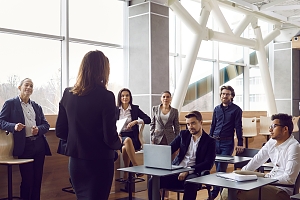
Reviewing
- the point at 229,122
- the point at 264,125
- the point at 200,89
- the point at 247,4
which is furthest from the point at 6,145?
the point at 264,125

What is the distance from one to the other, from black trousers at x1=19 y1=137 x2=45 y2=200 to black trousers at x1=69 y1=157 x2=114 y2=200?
7.58 feet

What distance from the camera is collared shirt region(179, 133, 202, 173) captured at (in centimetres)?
433

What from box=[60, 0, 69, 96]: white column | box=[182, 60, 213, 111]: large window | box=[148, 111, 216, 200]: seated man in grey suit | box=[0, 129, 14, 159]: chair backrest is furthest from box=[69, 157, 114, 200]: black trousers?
box=[182, 60, 213, 111]: large window

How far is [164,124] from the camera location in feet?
18.9

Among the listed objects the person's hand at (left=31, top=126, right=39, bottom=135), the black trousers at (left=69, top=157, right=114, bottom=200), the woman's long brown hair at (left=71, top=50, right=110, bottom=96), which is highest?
the woman's long brown hair at (left=71, top=50, right=110, bottom=96)

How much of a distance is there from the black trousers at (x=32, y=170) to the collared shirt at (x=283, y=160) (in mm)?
2615

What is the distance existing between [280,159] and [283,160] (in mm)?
41

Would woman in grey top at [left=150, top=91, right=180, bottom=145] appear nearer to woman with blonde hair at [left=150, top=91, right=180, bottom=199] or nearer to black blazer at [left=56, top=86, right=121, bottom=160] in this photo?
woman with blonde hair at [left=150, top=91, right=180, bottom=199]

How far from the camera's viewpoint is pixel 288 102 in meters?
11.6

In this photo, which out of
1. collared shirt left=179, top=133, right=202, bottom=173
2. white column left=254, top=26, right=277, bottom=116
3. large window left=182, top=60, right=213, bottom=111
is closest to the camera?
collared shirt left=179, top=133, right=202, bottom=173

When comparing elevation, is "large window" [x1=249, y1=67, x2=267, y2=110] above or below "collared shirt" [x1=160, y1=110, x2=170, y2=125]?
above

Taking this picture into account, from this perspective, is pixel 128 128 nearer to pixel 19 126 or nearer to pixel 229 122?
pixel 229 122

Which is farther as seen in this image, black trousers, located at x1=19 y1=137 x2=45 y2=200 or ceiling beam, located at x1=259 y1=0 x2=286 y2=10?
ceiling beam, located at x1=259 y1=0 x2=286 y2=10

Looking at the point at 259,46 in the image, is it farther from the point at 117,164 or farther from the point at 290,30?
the point at 117,164
